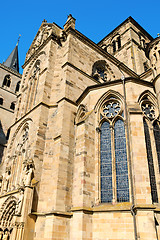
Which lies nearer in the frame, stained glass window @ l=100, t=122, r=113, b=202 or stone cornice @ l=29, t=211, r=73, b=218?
stone cornice @ l=29, t=211, r=73, b=218

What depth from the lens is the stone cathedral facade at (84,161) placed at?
27.8 ft

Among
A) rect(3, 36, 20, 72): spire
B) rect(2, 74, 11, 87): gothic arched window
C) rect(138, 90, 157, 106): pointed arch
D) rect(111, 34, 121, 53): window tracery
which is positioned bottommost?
rect(138, 90, 157, 106): pointed arch

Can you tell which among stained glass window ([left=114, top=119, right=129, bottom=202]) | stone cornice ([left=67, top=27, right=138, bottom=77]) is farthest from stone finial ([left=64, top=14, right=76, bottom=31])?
stained glass window ([left=114, top=119, right=129, bottom=202])

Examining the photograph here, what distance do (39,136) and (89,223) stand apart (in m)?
5.36

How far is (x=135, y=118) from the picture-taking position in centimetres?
984

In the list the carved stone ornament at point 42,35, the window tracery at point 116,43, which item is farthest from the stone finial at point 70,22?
the window tracery at point 116,43

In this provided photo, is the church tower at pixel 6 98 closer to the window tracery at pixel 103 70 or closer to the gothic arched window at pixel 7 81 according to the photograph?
the gothic arched window at pixel 7 81

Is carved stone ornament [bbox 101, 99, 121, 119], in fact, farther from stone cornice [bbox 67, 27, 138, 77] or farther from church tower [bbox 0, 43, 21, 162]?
church tower [bbox 0, 43, 21, 162]

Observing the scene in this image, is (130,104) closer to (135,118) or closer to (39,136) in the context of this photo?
(135,118)

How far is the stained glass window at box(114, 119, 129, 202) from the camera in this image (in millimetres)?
9052

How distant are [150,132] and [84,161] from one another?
139 inches

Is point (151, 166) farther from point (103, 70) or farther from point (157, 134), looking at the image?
point (103, 70)

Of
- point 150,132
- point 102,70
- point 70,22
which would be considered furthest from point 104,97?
point 70,22

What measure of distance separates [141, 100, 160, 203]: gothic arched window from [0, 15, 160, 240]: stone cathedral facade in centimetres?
5
